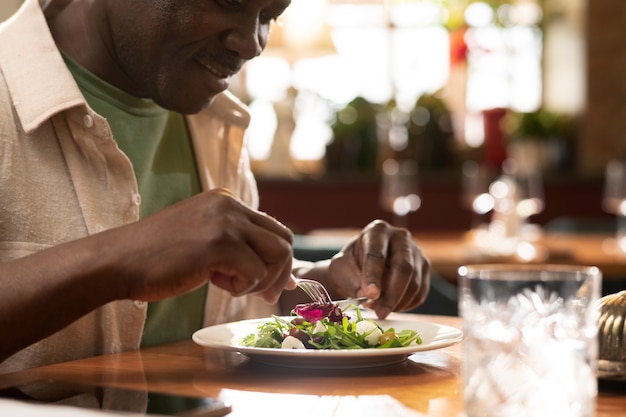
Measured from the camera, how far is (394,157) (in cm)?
595

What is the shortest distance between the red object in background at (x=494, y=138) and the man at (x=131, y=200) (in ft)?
14.5

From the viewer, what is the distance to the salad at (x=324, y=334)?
48.1 inches

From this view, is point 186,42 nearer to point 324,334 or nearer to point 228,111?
point 228,111

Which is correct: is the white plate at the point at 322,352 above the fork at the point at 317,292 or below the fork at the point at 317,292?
below

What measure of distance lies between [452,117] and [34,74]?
479 centimetres

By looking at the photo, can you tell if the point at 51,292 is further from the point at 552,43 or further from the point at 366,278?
the point at 552,43

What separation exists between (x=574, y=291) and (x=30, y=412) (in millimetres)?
466

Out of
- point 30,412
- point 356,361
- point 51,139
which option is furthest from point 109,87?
point 30,412

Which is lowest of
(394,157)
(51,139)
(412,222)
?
(412,222)

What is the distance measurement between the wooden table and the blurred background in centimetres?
406

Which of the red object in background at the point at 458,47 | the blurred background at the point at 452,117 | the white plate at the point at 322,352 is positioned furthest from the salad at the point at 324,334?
the red object in background at the point at 458,47

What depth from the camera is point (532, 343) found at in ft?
2.91

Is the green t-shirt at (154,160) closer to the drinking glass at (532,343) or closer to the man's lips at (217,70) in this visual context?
the man's lips at (217,70)

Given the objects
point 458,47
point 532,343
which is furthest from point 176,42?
point 458,47
